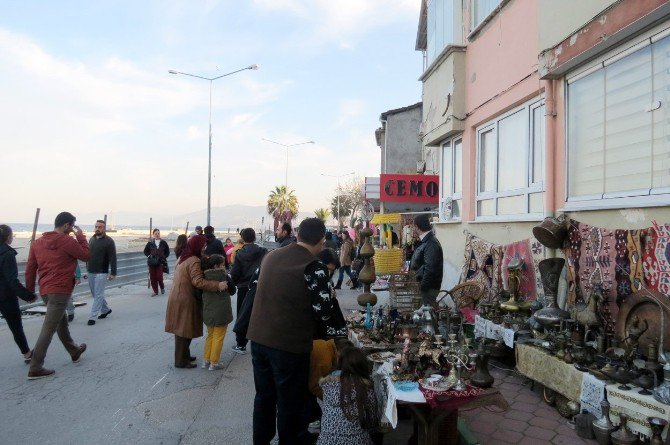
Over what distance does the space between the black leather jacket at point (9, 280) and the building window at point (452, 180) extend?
22.7 ft

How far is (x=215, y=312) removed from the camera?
20.0 ft

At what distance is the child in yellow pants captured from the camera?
20.0 feet

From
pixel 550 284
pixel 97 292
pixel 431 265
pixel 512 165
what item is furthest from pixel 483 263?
pixel 97 292

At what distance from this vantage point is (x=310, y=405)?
420cm

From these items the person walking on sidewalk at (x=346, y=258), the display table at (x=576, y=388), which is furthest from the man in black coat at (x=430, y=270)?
the person walking on sidewalk at (x=346, y=258)

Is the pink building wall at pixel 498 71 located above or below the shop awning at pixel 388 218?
above

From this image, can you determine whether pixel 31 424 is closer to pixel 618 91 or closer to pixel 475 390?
pixel 475 390

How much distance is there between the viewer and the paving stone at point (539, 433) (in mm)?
4004

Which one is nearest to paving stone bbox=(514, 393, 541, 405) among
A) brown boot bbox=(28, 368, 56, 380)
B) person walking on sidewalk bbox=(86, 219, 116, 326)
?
brown boot bbox=(28, 368, 56, 380)

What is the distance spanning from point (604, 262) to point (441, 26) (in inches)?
260

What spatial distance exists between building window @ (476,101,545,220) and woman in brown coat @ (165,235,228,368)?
4.22m

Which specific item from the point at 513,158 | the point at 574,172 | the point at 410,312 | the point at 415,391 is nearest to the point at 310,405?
the point at 415,391

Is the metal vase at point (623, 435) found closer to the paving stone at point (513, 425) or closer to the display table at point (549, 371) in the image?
the display table at point (549, 371)

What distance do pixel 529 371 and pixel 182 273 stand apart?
4.37 m
